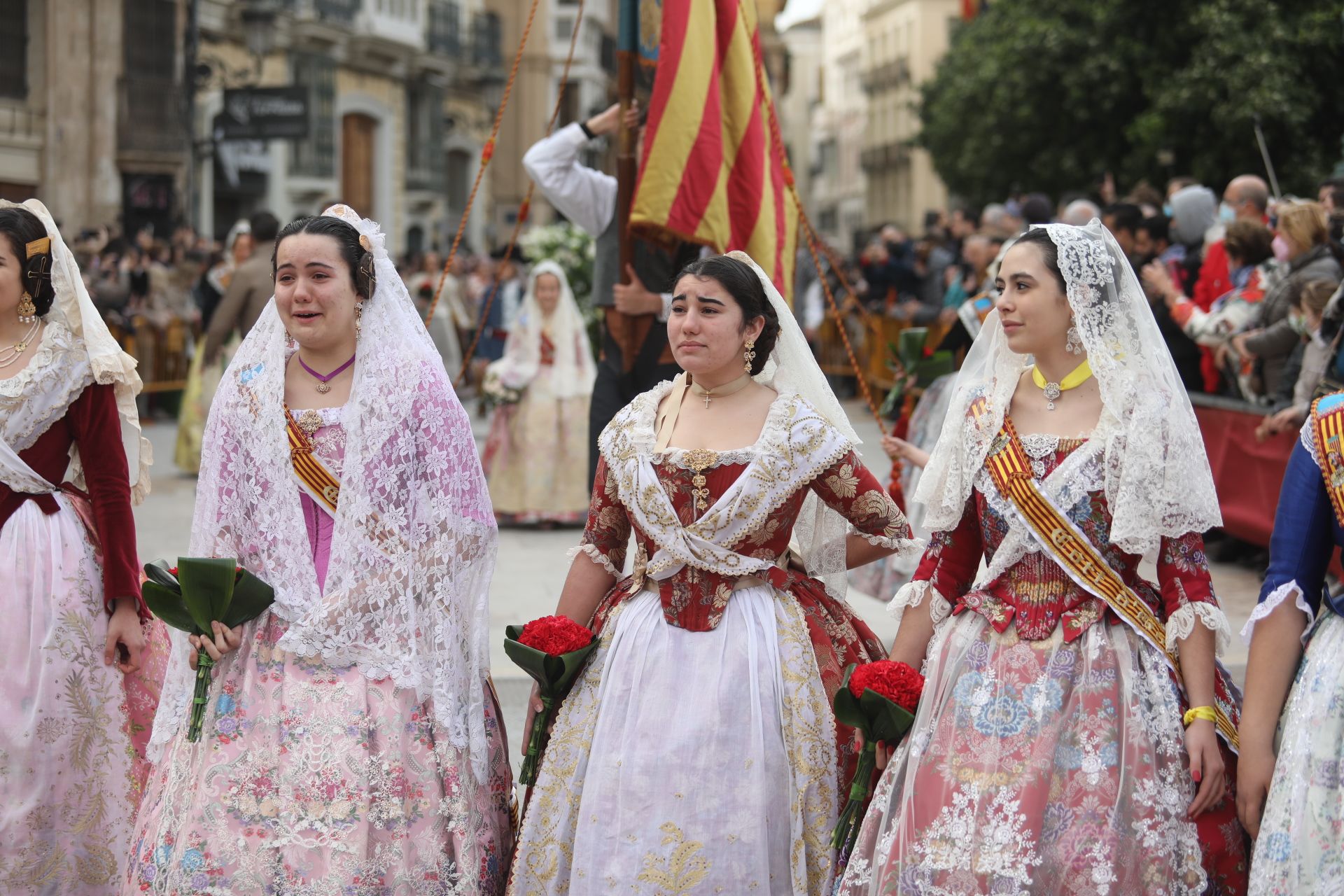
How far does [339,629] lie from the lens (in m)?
3.75

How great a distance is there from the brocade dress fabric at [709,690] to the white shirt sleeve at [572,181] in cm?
252

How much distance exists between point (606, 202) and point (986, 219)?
18.1 feet

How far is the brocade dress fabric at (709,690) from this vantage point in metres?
3.63

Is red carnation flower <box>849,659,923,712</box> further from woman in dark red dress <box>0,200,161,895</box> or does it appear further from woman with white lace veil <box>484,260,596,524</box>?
woman with white lace veil <box>484,260,596,524</box>

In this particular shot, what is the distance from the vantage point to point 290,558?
150 inches

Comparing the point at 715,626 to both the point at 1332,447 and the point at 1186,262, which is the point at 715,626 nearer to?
the point at 1332,447

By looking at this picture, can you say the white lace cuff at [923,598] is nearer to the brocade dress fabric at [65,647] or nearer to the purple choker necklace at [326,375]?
the purple choker necklace at [326,375]

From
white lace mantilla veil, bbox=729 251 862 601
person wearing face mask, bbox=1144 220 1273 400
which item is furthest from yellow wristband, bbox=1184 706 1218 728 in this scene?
person wearing face mask, bbox=1144 220 1273 400

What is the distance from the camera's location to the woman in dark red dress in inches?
158

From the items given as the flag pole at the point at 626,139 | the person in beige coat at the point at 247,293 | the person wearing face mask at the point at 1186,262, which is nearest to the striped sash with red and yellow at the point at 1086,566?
the flag pole at the point at 626,139

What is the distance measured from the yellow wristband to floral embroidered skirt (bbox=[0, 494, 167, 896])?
2.59 metres

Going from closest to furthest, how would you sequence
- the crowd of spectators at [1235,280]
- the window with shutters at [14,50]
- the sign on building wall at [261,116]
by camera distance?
the crowd of spectators at [1235,280]
the sign on building wall at [261,116]
the window with shutters at [14,50]

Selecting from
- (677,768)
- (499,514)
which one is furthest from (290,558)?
(499,514)

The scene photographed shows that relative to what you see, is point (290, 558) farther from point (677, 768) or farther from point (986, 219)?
point (986, 219)
